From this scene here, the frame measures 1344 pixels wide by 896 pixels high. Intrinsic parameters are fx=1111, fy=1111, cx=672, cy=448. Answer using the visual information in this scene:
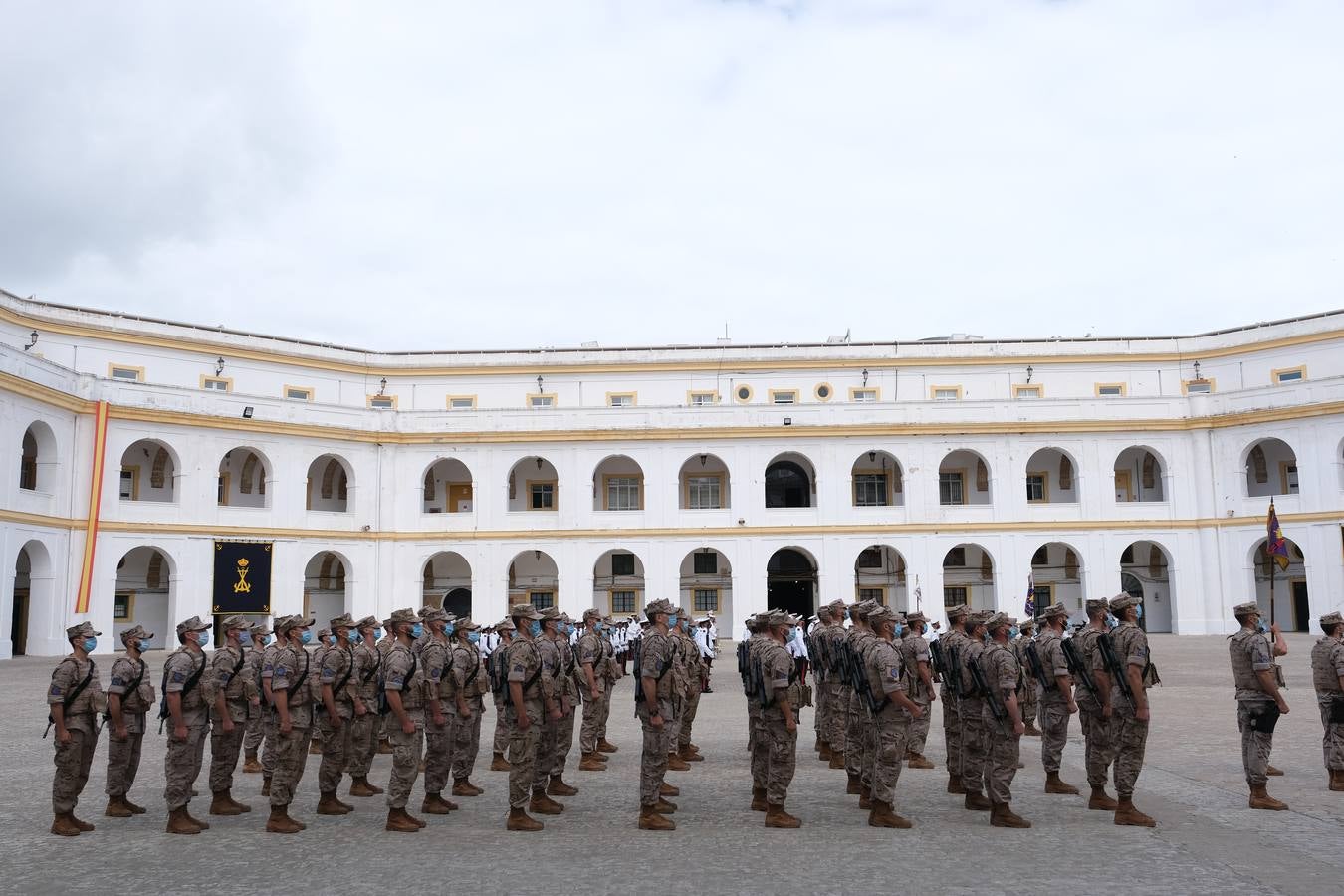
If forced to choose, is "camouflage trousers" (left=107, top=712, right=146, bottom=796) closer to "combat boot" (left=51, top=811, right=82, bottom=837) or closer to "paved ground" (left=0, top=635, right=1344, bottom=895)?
"paved ground" (left=0, top=635, right=1344, bottom=895)

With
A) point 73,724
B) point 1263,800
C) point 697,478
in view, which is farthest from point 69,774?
point 697,478

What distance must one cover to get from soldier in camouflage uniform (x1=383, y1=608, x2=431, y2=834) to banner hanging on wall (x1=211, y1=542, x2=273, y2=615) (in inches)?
1000

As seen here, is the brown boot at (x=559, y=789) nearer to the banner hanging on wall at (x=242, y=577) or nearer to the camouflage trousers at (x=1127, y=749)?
the camouflage trousers at (x=1127, y=749)

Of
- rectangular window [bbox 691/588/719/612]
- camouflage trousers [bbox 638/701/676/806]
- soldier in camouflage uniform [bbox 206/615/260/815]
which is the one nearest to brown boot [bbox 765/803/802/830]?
camouflage trousers [bbox 638/701/676/806]

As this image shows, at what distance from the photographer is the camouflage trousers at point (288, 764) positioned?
8.87 metres

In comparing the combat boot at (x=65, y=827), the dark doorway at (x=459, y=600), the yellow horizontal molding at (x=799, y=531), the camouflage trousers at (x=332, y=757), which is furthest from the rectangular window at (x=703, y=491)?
the combat boot at (x=65, y=827)

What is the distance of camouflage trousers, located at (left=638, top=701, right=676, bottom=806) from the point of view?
8859 millimetres

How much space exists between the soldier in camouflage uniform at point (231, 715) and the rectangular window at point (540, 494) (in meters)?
28.8

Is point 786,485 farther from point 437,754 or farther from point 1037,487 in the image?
point 437,754

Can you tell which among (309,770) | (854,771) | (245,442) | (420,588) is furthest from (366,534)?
(854,771)

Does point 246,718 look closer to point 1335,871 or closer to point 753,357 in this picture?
point 1335,871

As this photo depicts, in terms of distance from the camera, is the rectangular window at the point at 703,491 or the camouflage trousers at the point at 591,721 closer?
the camouflage trousers at the point at 591,721

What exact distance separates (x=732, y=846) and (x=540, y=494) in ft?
102

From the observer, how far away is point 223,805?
31.4 feet
